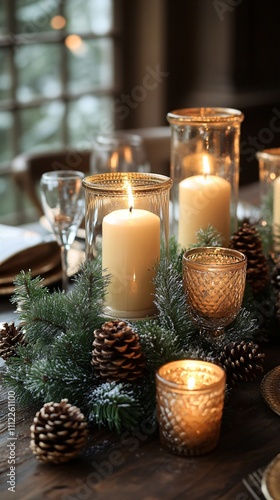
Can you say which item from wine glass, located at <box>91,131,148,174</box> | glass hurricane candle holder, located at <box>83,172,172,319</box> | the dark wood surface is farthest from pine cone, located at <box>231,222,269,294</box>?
wine glass, located at <box>91,131,148,174</box>

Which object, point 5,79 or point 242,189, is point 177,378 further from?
point 5,79

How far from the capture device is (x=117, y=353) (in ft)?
2.59

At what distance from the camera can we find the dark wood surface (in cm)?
68

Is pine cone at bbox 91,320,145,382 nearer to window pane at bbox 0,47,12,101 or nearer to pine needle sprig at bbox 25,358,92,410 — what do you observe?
pine needle sprig at bbox 25,358,92,410

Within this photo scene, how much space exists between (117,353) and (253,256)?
34 cm

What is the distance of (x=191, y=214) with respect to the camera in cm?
111

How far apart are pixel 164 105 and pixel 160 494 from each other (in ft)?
10.3

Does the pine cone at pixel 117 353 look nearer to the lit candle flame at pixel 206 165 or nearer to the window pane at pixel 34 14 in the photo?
the lit candle flame at pixel 206 165

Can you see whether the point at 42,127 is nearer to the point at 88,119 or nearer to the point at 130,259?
the point at 88,119

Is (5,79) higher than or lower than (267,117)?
higher

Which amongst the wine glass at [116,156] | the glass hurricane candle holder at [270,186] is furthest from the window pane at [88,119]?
the glass hurricane candle holder at [270,186]

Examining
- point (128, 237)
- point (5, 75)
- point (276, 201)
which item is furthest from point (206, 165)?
point (5, 75)

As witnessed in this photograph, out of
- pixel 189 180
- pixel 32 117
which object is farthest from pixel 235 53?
pixel 189 180

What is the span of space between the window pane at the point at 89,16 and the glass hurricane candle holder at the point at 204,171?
219 cm
